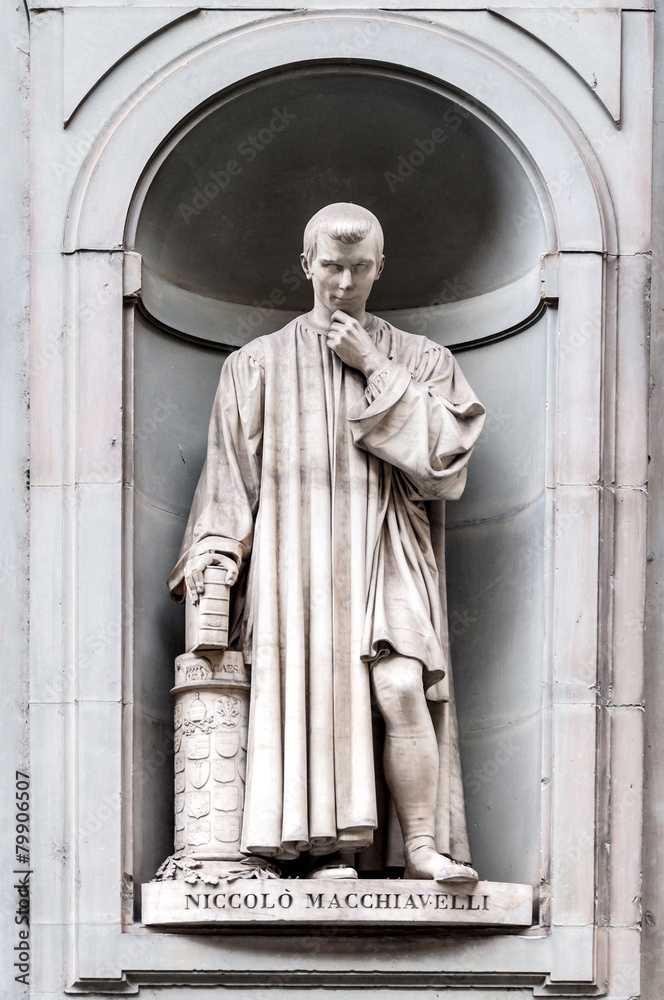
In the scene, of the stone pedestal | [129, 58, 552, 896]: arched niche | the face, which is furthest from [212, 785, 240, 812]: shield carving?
the face

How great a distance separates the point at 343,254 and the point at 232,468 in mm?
997

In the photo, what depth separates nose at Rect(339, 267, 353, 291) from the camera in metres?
10.0

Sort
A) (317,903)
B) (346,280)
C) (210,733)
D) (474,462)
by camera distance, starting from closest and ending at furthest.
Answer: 1. (317,903)
2. (210,733)
3. (346,280)
4. (474,462)

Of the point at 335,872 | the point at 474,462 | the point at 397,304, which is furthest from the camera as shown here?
the point at 397,304

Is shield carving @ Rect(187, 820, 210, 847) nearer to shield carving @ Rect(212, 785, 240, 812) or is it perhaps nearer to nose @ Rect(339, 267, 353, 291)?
shield carving @ Rect(212, 785, 240, 812)

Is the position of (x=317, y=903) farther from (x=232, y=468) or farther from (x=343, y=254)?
(x=343, y=254)

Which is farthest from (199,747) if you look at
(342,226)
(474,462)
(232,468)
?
(342,226)

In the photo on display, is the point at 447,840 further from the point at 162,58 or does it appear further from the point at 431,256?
the point at 162,58

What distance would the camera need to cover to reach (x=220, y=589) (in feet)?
32.1

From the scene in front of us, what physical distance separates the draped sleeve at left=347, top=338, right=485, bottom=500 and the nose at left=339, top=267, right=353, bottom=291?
14.5 inches

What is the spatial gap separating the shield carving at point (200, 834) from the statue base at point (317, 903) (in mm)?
207

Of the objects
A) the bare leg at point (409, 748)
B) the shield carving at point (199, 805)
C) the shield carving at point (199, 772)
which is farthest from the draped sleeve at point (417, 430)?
the shield carving at point (199, 805)

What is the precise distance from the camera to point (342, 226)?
9945 mm

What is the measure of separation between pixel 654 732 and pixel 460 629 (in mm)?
1008
